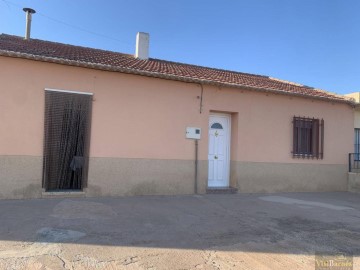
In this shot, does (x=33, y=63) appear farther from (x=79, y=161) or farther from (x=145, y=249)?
(x=145, y=249)

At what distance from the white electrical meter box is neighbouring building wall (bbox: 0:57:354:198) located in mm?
146

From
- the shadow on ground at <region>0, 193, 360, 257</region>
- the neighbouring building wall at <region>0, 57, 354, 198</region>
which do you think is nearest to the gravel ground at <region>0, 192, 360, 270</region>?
the shadow on ground at <region>0, 193, 360, 257</region>

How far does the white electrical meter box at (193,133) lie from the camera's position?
10.0 m

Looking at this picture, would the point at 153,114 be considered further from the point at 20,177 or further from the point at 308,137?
the point at 308,137

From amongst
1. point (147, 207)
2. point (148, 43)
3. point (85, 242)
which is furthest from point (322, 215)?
point (148, 43)

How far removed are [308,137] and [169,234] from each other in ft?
26.6

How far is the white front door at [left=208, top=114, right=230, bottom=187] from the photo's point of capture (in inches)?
427

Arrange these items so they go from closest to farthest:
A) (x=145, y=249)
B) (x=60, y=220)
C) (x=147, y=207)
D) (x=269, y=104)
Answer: (x=145, y=249) < (x=60, y=220) < (x=147, y=207) < (x=269, y=104)

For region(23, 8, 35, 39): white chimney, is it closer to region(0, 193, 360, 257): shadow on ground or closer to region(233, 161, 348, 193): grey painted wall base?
region(0, 193, 360, 257): shadow on ground

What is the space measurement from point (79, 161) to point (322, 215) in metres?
5.98

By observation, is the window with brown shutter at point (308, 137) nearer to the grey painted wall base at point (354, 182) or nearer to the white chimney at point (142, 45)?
the grey painted wall base at point (354, 182)

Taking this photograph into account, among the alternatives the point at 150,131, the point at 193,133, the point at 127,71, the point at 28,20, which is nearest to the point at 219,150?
the point at 193,133

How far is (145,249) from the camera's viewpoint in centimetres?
495

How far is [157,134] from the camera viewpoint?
9.65 m
